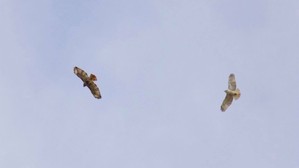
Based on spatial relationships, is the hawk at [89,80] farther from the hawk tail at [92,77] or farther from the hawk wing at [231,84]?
the hawk wing at [231,84]

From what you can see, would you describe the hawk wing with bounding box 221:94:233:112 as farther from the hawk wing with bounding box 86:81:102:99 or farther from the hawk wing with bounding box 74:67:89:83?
the hawk wing with bounding box 74:67:89:83

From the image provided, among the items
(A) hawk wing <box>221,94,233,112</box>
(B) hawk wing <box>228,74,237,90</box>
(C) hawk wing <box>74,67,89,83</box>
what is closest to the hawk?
(C) hawk wing <box>74,67,89,83</box>

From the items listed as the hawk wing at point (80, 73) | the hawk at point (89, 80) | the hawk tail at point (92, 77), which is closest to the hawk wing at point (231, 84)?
the hawk at point (89, 80)

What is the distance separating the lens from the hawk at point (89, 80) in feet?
363

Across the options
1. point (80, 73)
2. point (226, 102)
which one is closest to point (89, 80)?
point (80, 73)

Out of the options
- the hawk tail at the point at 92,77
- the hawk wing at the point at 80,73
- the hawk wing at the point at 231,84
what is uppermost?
the hawk wing at the point at 231,84

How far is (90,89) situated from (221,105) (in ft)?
79.4

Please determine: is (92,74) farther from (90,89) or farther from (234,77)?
(234,77)

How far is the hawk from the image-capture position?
111m

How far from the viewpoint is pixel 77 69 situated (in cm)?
11056

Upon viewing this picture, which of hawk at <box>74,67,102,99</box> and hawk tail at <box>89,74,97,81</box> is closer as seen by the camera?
hawk tail at <box>89,74,97,81</box>

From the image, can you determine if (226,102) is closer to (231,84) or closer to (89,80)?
(231,84)

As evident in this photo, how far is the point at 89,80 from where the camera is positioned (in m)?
111

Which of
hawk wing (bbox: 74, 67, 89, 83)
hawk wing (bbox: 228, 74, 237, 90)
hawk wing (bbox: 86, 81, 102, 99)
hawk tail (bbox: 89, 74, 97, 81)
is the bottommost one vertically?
hawk wing (bbox: 86, 81, 102, 99)
